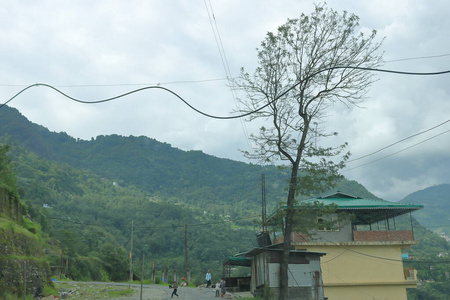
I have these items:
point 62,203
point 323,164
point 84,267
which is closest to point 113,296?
point 323,164

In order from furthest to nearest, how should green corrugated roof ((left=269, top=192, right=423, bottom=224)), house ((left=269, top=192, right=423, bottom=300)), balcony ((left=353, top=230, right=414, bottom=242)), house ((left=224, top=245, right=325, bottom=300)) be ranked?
balcony ((left=353, top=230, right=414, bottom=242)), house ((left=269, top=192, right=423, bottom=300)), green corrugated roof ((left=269, top=192, right=423, bottom=224)), house ((left=224, top=245, right=325, bottom=300))

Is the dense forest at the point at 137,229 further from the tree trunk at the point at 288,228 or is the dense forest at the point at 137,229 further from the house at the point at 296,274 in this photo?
the house at the point at 296,274

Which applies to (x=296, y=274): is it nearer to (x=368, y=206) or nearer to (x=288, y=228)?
(x=288, y=228)

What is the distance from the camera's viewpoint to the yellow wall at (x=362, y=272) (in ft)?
110

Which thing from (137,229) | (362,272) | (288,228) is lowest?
(362,272)

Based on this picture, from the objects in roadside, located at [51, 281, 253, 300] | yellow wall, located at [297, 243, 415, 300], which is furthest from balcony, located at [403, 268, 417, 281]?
roadside, located at [51, 281, 253, 300]

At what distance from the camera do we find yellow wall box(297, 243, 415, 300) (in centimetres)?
3341

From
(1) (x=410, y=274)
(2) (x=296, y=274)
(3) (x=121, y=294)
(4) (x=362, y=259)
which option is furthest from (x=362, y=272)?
(3) (x=121, y=294)

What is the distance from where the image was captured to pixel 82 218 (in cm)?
11181

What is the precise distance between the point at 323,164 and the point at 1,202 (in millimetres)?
16559

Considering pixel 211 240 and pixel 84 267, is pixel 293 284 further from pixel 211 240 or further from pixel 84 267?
pixel 211 240

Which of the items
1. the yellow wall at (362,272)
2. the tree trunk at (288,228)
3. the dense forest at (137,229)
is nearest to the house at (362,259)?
the yellow wall at (362,272)

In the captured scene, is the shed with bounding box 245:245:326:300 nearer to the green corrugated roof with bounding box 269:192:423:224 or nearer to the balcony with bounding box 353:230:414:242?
the green corrugated roof with bounding box 269:192:423:224

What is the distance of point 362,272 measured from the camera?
33719 millimetres
